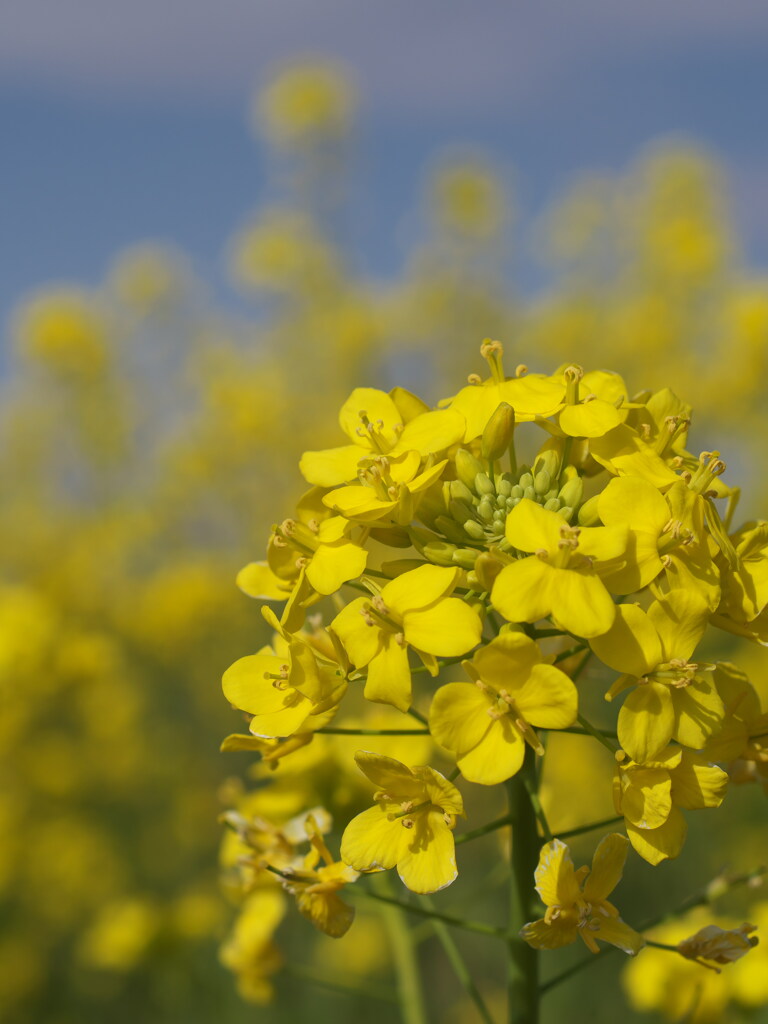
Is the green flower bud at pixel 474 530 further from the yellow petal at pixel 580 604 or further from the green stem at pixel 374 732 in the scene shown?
the green stem at pixel 374 732

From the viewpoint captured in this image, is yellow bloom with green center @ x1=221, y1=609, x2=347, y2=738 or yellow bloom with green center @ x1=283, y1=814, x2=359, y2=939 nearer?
yellow bloom with green center @ x1=221, y1=609, x2=347, y2=738

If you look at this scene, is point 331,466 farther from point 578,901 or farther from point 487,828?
point 578,901

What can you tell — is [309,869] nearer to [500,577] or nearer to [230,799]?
[230,799]

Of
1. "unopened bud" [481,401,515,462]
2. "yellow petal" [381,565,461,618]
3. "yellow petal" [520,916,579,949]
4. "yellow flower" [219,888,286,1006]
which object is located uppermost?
"unopened bud" [481,401,515,462]

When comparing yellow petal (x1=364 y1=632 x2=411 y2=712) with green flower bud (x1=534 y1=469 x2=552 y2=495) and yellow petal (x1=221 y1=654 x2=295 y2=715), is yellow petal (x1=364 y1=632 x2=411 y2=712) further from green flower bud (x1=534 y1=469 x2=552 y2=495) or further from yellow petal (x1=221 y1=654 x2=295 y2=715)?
green flower bud (x1=534 y1=469 x2=552 y2=495)

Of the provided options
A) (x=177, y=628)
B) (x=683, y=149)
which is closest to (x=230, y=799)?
(x=177, y=628)

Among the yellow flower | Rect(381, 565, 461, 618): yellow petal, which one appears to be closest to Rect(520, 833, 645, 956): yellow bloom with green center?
Rect(381, 565, 461, 618): yellow petal

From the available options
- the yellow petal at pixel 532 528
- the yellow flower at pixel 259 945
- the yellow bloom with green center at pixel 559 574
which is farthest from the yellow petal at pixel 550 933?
the yellow flower at pixel 259 945
